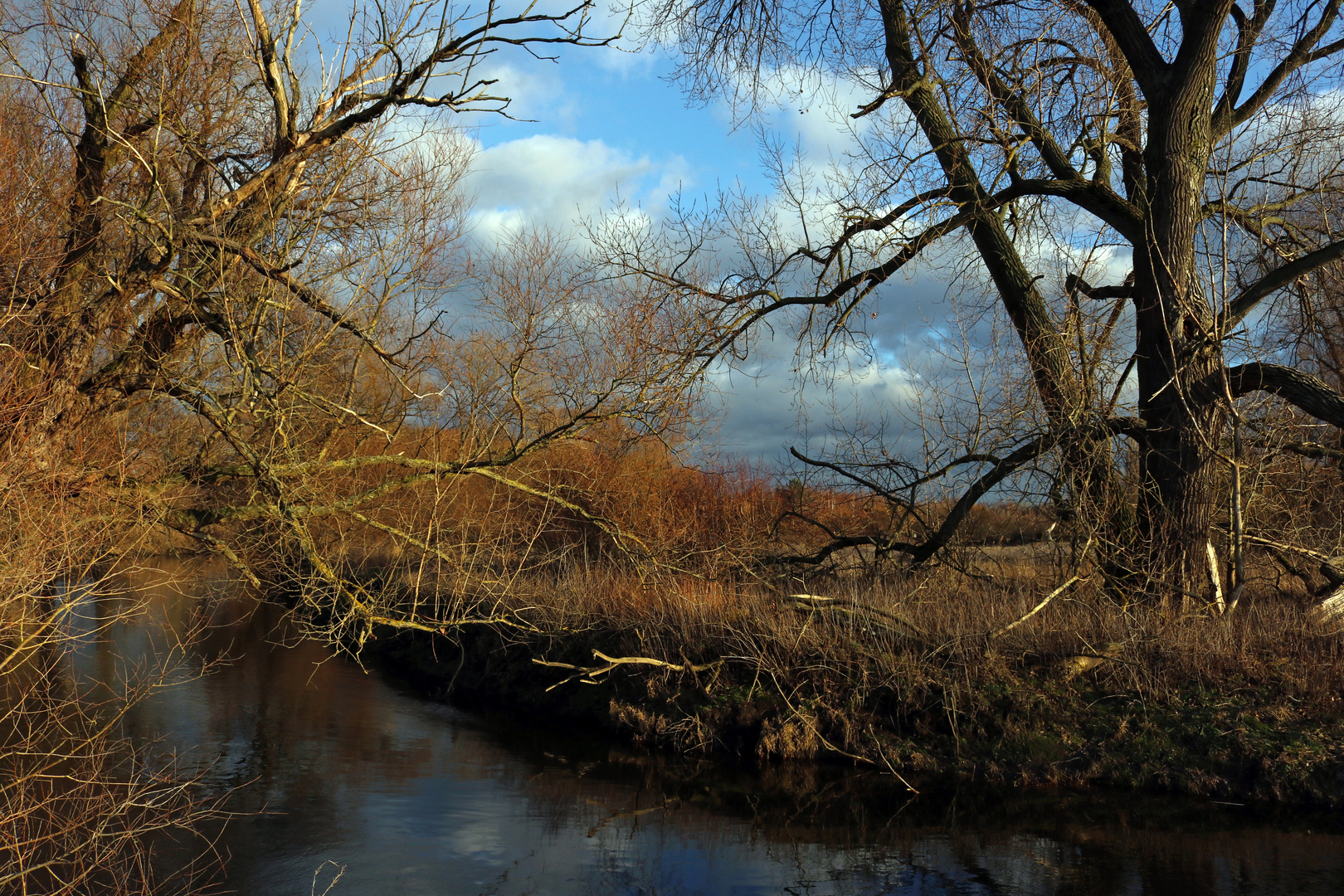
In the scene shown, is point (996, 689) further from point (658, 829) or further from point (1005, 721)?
point (658, 829)

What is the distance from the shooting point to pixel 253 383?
843cm

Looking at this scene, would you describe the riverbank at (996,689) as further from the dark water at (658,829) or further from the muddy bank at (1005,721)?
the dark water at (658,829)

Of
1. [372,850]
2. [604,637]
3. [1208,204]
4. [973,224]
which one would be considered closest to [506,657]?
[604,637]

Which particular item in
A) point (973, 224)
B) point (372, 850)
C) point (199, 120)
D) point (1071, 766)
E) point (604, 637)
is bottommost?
point (372, 850)

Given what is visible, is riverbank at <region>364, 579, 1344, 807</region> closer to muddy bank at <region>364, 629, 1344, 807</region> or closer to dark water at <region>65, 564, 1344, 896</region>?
muddy bank at <region>364, 629, 1344, 807</region>

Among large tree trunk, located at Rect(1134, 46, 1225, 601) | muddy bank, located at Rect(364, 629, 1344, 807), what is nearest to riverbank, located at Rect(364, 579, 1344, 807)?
muddy bank, located at Rect(364, 629, 1344, 807)

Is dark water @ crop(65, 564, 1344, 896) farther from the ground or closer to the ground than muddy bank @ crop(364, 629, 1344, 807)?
closer to the ground

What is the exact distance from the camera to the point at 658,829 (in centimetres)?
924

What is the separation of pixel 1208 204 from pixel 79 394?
1283 cm

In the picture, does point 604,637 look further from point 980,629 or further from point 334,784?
point 980,629

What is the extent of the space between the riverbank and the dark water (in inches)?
14.6

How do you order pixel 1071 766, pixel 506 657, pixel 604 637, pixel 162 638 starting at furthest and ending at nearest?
pixel 162 638
pixel 506 657
pixel 604 637
pixel 1071 766

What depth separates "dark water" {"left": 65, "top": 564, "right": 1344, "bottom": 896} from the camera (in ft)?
25.6

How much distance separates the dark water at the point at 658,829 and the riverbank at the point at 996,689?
370mm
